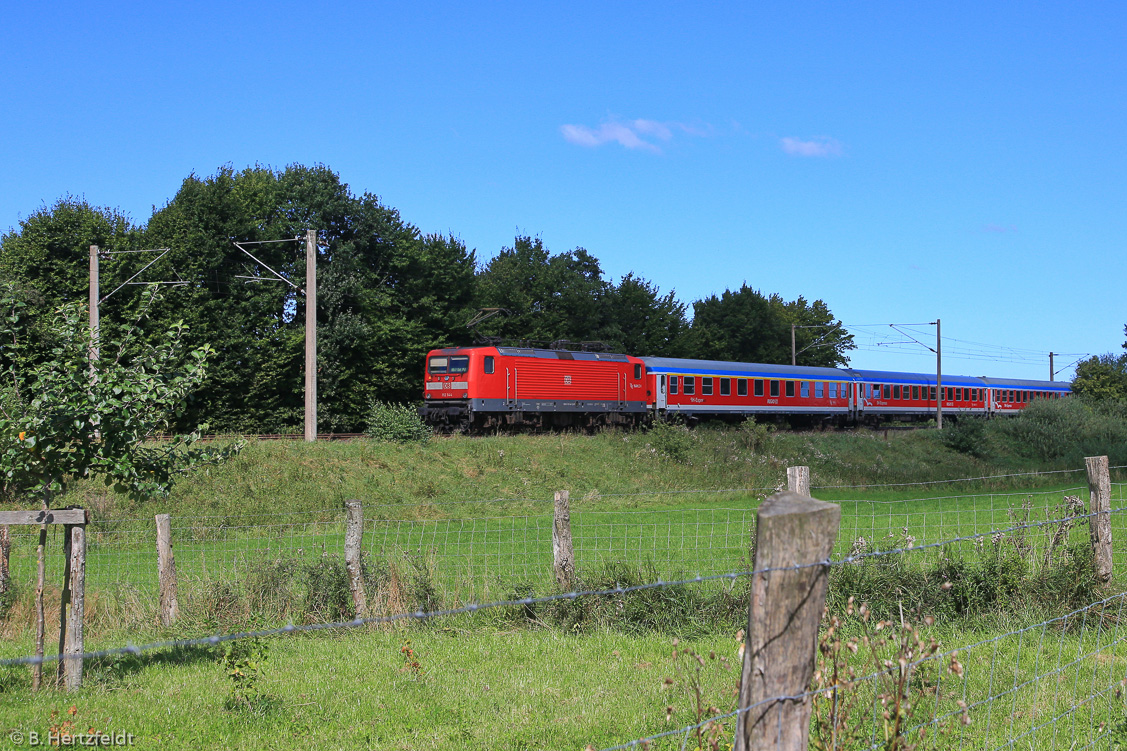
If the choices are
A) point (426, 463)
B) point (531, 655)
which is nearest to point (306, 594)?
point (531, 655)

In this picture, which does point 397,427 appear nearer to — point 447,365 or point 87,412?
point 447,365

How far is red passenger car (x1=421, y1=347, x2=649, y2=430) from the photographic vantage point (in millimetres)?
28547

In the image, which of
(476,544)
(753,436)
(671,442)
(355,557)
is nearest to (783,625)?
(355,557)

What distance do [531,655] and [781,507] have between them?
16.2ft

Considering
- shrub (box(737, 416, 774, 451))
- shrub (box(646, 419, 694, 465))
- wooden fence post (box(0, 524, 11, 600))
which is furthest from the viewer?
shrub (box(737, 416, 774, 451))

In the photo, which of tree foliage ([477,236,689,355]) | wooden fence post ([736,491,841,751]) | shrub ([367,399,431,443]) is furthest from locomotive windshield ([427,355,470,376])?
wooden fence post ([736,491,841,751])

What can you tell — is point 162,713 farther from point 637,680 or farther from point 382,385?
point 382,385

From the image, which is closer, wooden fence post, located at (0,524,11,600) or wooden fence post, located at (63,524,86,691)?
wooden fence post, located at (63,524,86,691)

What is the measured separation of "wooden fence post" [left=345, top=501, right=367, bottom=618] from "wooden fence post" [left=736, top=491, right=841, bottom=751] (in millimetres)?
6542

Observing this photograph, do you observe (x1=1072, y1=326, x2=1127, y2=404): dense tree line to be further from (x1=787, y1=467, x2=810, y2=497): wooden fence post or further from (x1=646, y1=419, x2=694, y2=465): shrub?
(x1=787, y1=467, x2=810, y2=497): wooden fence post

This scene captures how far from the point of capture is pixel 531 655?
7.21 m

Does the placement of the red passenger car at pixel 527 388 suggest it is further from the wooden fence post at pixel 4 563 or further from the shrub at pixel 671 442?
the wooden fence post at pixel 4 563

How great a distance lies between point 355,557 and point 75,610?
2.62 meters

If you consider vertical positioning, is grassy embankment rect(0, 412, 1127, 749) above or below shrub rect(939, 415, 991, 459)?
below
